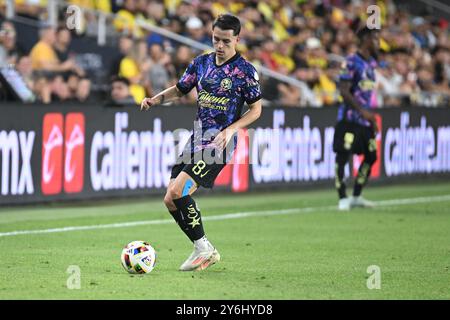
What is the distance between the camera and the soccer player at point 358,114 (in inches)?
604

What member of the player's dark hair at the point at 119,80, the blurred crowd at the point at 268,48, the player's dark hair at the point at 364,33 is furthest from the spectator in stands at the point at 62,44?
the player's dark hair at the point at 364,33

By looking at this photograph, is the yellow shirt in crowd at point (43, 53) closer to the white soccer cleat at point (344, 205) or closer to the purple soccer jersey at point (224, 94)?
the white soccer cleat at point (344, 205)

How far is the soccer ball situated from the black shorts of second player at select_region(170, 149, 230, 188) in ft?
2.54

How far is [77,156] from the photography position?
50.4ft

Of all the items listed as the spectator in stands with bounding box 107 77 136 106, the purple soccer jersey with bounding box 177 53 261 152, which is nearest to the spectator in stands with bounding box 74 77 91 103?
the spectator in stands with bounding box 107 77 136 106

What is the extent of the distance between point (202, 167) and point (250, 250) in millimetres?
2021

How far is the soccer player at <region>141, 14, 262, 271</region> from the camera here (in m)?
9.69

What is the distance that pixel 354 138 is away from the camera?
15859 mm

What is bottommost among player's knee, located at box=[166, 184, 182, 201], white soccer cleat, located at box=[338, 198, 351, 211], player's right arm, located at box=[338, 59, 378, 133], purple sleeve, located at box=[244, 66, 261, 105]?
white soccer cleat, located at box=[338, 198, 351, 211]

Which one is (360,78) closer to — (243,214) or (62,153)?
(243,214)

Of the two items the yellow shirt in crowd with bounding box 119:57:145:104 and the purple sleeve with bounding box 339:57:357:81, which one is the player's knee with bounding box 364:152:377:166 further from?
the yellow shirt in crowd with bounding box 119:57:145:104

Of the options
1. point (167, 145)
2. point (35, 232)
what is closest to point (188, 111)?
point (167, 145)
